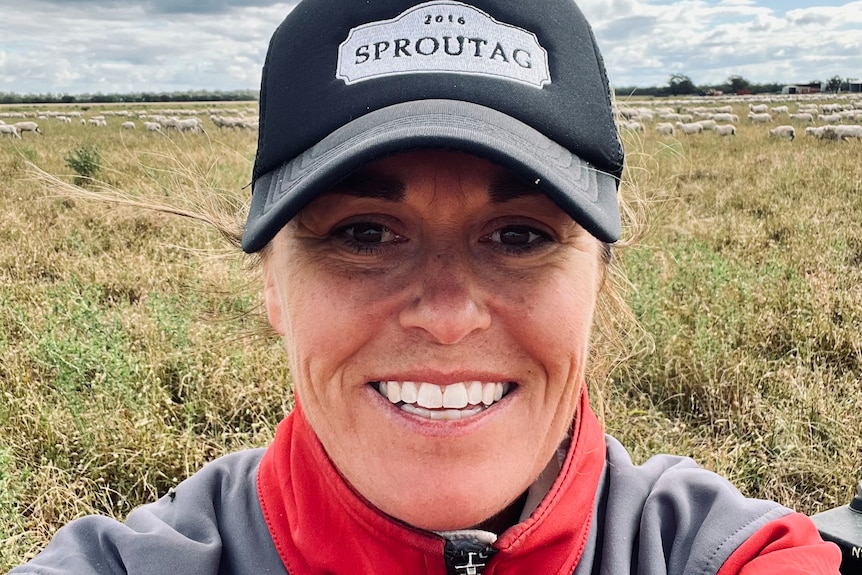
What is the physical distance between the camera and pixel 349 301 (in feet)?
3.86

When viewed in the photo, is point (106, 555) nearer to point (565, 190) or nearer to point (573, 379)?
point (573, 379)

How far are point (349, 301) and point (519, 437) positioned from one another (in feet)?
1.28

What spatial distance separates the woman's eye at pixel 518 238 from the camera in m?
1.21

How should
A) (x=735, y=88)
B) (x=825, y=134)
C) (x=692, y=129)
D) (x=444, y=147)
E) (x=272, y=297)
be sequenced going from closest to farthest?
(x=444, y=147), (x=272, y=297), (x=825, y=134), (x=692, y=129), (x=735, y=88)

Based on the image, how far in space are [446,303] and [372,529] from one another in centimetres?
46

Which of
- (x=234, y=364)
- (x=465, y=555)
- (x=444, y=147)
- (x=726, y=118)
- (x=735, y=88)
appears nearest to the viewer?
(x=444, y=147)

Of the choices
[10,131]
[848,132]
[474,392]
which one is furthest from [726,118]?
[474,392]

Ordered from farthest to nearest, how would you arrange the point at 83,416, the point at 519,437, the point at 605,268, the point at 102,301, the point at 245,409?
the point at 102,301
the point at 245,409
the point at 83,416
the point at 605,268
the point at 519,437

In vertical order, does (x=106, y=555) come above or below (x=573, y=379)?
below

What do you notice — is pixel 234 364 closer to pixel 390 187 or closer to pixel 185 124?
pixel 390 187

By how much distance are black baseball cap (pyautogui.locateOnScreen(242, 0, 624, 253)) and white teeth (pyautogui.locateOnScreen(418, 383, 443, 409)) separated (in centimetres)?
37

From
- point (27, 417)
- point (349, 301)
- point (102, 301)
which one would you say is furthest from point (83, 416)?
point (349, 301)

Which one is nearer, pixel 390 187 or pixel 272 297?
pixel 390 187

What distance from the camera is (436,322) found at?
1114 millimetres
